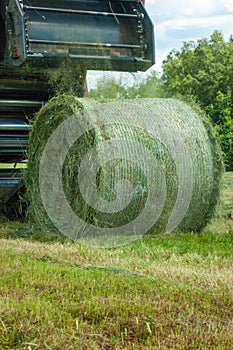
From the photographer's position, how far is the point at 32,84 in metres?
8.27

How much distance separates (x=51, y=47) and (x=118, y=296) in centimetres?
387

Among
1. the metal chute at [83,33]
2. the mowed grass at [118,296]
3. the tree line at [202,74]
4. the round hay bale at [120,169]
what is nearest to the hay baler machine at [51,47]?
the metal chute at [83,33]

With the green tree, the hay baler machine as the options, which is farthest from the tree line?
the hay baler machine

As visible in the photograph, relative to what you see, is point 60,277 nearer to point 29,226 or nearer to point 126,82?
point 29,226

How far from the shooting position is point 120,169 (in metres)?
6.42

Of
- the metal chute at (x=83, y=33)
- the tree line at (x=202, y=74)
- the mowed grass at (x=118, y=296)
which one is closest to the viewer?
the mowed grass at (x=118, y=296)

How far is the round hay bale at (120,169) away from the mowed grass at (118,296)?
1.60 feet

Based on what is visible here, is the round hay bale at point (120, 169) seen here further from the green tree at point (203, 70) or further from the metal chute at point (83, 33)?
the green tree at point (203, 70)

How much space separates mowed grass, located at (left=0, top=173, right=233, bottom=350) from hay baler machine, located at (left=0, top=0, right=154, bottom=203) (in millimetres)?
2101

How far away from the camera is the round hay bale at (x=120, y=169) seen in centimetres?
645

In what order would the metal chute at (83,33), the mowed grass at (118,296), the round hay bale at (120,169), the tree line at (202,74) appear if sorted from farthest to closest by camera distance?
the tree line at (202,74), the metal chute at (83,33), the round hay bale at (120,169), the mowed grass at (118,296)

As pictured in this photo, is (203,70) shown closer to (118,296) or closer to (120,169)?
(120,169)

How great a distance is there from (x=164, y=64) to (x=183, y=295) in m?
26.4

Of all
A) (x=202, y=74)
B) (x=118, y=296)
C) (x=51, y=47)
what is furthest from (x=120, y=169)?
(x=202, y=74)
